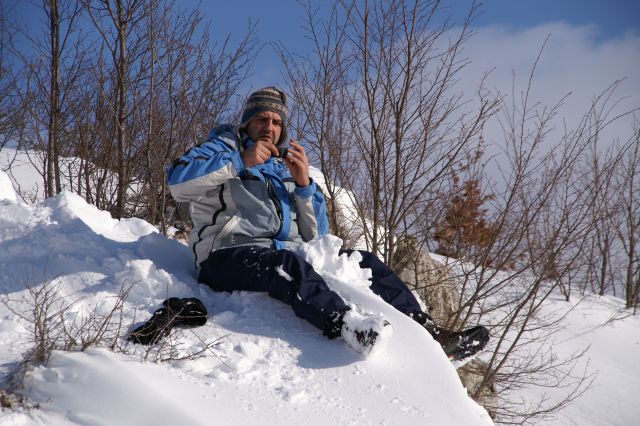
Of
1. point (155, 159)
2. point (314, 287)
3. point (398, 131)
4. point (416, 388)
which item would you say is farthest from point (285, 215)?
point (155, 159)

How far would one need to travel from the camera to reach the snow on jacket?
2695mm

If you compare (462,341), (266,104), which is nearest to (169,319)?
(462,341)

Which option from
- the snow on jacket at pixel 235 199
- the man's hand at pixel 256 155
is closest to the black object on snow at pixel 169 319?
the snow on jacket at pixel 235 199

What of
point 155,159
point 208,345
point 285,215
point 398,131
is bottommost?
point 208,345

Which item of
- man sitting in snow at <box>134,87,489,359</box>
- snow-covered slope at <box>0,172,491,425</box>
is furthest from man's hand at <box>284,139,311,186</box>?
snow-covered slope at <box>0,172,491,425</box>

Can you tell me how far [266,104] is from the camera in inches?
124

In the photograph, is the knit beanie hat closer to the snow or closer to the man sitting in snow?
the man sitting in snow

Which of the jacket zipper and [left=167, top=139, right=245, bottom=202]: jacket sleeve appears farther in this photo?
the jacket zipper

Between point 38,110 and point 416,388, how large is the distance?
17.3 feet

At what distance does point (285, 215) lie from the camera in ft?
9.42

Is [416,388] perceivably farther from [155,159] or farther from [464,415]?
[155,159]

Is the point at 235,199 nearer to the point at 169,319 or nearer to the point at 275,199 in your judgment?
the point at 275,199

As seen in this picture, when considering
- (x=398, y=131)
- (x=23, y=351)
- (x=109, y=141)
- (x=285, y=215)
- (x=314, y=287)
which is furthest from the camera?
(x=109, y=141)

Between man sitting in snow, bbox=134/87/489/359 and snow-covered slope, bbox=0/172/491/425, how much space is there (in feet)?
0.46
